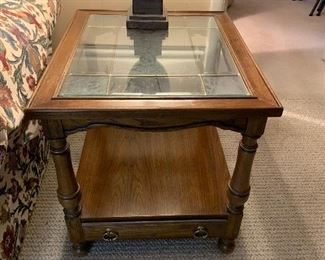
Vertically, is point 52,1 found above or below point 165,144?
above

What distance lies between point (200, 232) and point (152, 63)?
0.50 metres

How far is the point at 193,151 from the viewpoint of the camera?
44.2 inches

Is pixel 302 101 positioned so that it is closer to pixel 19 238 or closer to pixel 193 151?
pixel 193 151

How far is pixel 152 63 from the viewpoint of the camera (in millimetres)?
880

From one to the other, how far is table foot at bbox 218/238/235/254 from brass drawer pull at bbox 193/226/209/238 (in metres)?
0.08

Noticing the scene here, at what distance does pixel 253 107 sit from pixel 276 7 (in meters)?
2.98

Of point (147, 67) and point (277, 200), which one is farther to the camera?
point (277, 200)

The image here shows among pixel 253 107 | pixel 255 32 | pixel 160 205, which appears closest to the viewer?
pixel 253 107

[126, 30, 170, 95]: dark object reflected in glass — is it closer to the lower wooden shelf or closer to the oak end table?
the oak end table

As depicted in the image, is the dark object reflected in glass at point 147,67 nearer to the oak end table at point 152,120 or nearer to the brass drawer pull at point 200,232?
the oak end table at point 152,120

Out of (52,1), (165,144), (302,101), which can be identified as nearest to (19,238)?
(165,144)

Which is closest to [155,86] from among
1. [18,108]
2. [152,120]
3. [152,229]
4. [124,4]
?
[152,120]

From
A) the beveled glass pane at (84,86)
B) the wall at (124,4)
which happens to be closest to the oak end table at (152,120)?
the beveled glass pane at (84,86)

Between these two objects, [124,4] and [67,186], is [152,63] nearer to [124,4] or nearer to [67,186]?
[67,186]
